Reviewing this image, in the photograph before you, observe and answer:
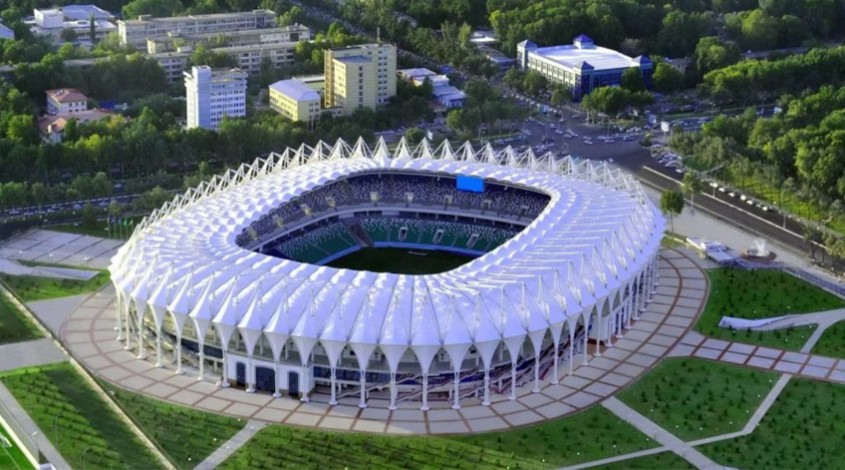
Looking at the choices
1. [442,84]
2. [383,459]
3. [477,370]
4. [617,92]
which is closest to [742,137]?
[617,92]

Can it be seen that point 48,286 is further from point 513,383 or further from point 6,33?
point 6,33

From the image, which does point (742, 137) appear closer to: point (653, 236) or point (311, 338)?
point (653, 236)

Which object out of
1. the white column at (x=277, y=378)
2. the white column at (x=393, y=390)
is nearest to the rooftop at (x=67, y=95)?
the white column at (x=277, y=378)

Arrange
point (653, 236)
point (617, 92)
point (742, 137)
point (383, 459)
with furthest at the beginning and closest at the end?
point (617, 92) → point (742, 137) → point (653, 236) → point (383, 459)

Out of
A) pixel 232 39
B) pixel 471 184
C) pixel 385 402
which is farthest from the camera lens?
pixel 232 39

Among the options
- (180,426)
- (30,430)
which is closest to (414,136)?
(180,426)

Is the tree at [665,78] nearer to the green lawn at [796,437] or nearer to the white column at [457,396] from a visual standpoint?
the green lawn at [796,437]

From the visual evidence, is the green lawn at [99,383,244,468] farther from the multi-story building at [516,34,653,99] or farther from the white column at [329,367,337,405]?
the multi-story building at [516,34,653,99]
